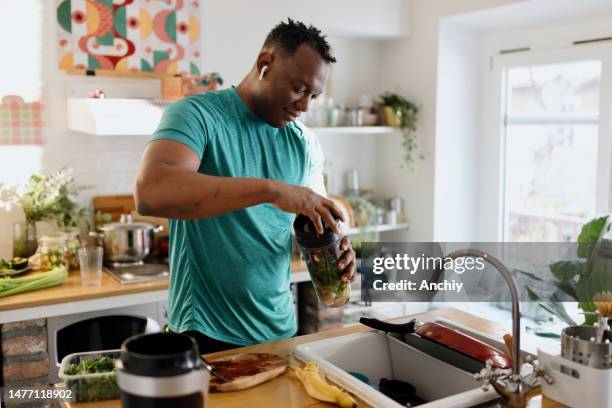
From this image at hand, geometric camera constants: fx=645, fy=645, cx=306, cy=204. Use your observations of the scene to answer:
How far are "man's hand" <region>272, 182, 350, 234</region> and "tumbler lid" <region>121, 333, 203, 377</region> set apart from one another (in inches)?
16.8

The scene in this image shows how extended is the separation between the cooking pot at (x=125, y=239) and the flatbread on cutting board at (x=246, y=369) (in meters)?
1.64

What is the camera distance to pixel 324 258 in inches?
61.0

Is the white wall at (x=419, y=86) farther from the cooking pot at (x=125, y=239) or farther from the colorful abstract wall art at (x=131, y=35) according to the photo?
the cooking pot at (x=125, y=239)

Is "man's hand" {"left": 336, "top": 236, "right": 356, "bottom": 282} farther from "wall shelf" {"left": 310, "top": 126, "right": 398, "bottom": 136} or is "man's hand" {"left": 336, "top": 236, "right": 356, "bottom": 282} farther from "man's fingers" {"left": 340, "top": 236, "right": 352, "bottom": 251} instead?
"wall shelf" {"left": 310, "top": 126, "right": 398, "bottom": 136}

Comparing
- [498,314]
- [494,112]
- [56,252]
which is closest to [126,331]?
[56,252]

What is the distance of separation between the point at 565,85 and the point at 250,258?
2.48 metres

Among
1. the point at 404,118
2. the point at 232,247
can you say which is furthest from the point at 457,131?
the point at 232,247

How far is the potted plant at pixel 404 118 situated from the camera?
157 inches

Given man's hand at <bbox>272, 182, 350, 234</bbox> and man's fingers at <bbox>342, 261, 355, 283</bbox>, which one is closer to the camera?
man's hand at <bbox>272, 182, 350, 234</bbox>

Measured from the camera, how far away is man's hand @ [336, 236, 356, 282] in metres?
1.56

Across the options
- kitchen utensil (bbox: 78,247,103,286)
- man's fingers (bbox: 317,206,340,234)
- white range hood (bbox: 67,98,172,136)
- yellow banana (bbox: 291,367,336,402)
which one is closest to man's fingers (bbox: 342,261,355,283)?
man's fingers (bbox: 317,206,340,234)

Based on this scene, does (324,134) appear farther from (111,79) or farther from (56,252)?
(56,252)

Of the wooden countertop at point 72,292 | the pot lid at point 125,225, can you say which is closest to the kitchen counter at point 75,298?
the wooden countertop at point 72,292

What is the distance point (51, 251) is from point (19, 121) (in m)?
0.65
